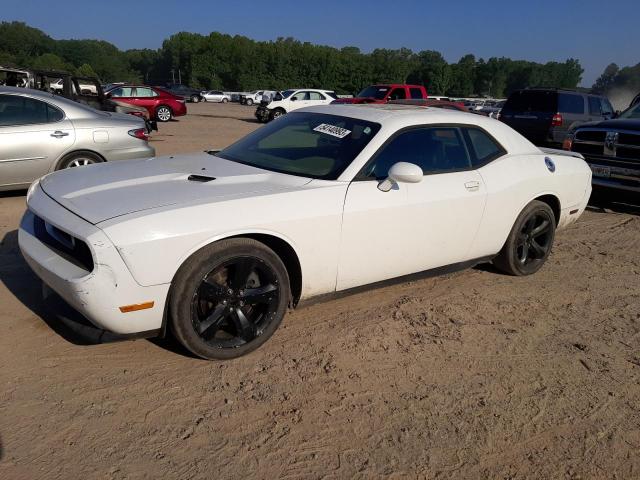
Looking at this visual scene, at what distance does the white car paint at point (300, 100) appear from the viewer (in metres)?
26.0

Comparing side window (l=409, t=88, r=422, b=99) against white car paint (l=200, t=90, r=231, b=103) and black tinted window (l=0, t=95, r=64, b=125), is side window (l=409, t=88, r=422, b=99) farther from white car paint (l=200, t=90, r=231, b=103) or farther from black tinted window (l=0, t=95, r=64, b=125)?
white car paint (l=200, t=90, r=231, b=103)

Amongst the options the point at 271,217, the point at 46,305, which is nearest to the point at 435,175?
the point at 271,217

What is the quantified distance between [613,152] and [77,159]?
711 cm

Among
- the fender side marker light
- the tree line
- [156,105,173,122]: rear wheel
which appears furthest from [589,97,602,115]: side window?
the tree line

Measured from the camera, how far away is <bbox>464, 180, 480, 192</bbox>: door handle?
429 centimetres

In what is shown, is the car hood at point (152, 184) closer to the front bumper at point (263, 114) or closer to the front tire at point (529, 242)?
the front tire at point (529, 242)

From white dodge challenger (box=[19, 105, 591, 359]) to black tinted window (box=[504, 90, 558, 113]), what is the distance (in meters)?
9.74

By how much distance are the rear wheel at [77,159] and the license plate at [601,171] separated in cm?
668

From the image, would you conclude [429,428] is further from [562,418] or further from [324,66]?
[324,66]

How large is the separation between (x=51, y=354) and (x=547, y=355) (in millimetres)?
3055

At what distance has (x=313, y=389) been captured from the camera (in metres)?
3.16


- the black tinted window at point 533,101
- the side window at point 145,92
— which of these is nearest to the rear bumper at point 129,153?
the black tinted window at point 533,101

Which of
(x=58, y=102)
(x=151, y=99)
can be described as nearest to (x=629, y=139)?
(x=58, y=102)

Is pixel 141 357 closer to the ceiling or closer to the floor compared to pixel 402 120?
closer to the floor
